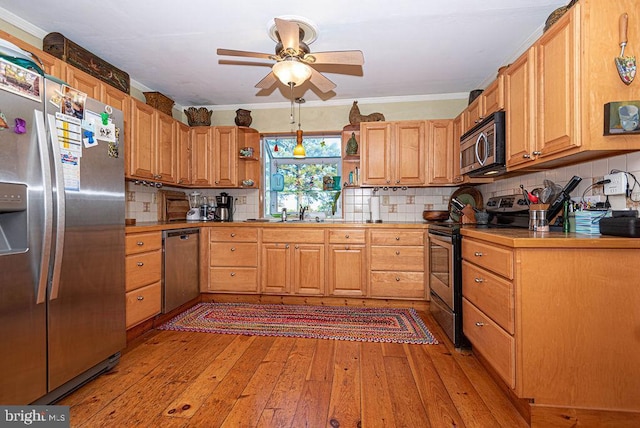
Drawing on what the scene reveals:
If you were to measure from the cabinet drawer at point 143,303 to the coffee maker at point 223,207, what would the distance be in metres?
1.40

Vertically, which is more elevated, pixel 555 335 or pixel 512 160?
pixel 512 160

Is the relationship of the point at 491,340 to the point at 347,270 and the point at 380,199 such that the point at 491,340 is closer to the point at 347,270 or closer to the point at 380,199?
the point at 347,270

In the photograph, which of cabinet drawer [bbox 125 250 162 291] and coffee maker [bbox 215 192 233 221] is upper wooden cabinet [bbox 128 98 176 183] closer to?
coffee maker [bbox 215 192 233 221]

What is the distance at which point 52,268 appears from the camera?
1547 mm

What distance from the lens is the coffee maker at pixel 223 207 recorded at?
12.9 ft

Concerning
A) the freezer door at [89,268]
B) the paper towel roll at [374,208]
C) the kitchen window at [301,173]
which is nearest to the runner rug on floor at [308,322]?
the freezer door at [89,268]

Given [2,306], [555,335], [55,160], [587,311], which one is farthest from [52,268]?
[587,311]

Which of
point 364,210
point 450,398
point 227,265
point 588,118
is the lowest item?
point 450,398

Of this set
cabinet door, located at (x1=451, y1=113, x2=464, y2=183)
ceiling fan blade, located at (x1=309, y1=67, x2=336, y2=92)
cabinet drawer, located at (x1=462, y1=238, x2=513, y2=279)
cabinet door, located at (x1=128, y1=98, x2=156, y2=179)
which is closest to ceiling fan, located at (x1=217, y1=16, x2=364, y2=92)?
ceiling fan blade, located at (x1=309, y1=67, x2=336, y2=92)

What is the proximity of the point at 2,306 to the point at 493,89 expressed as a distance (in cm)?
334

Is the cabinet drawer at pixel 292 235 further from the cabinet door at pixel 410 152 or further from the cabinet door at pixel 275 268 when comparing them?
the cabinet door at pixel 410 152

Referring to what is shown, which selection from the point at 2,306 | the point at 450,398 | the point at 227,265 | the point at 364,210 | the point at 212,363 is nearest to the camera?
the point at 2,306

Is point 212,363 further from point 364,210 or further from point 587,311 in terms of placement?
point 364,210

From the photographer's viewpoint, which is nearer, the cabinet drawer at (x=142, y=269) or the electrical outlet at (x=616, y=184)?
the electrical outlet at (x=616, y=184)
